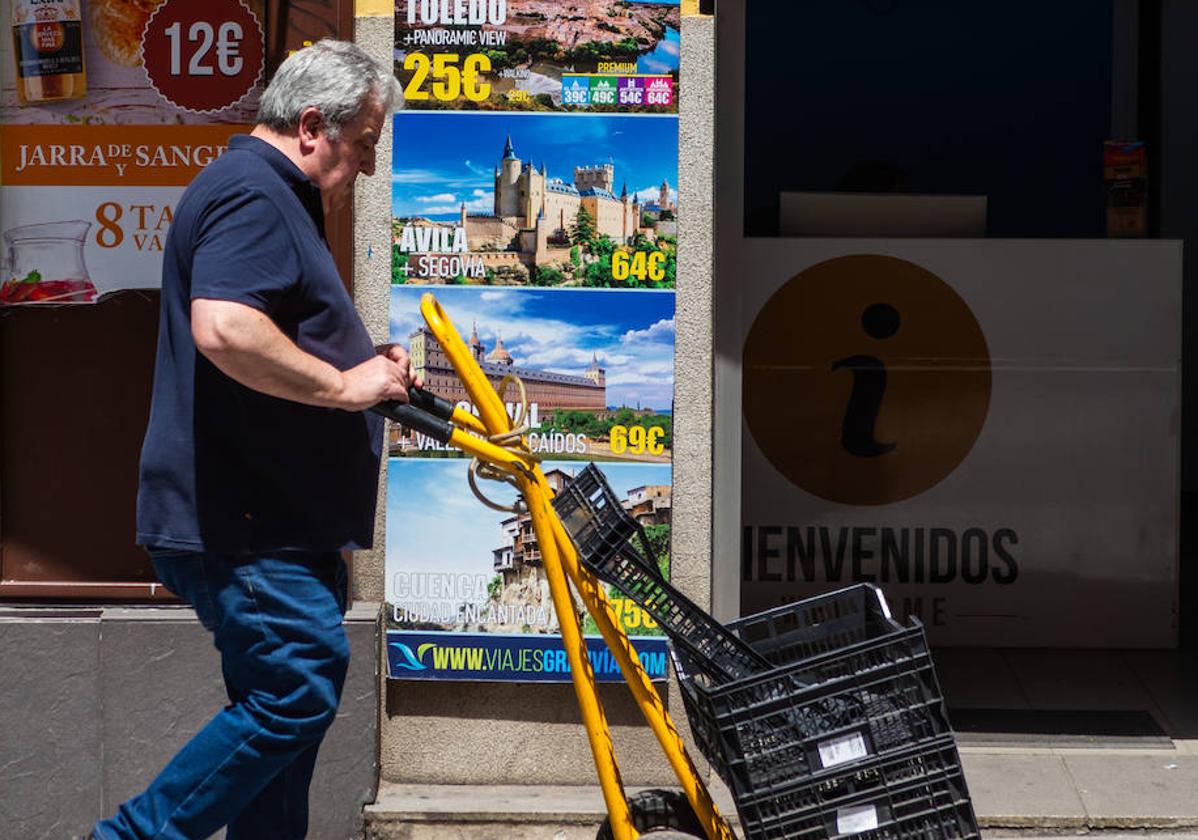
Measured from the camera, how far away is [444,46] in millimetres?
4793

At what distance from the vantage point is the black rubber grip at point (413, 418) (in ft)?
11.4

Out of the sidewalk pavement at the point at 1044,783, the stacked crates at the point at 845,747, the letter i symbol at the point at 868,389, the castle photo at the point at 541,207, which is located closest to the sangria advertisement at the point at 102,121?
the castle photo at the point at 541,207

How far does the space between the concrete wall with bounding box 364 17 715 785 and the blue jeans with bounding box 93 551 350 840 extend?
1.38 m

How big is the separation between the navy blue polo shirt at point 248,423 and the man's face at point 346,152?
0.15 feet

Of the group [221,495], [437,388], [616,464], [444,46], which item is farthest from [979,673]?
[221,495]

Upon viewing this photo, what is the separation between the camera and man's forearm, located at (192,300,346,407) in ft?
10.6

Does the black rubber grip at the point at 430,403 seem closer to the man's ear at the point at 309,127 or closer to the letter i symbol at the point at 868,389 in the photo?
the man's ear at the point at 309,127

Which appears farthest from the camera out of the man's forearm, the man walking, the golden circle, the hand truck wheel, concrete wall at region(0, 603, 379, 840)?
the golden circle

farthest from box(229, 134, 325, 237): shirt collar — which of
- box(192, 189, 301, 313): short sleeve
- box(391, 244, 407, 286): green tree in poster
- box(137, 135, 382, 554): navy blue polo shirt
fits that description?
box(391, 244, 407, 286): green tree in poster

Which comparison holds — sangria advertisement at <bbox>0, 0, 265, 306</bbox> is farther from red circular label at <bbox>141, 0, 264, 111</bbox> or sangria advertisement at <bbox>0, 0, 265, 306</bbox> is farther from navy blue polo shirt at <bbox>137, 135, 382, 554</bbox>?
navy blue polo shirt at <bbox>137, 135, 382, 554</bbox>

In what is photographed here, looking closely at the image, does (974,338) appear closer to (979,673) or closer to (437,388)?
(979,673)

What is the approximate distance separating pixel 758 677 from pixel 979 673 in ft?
11.2

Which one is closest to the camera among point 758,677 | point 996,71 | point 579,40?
point 758,677

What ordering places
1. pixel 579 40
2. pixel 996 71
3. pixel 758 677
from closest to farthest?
pixel 758 677
pixel 579 40
pixel 996 71
